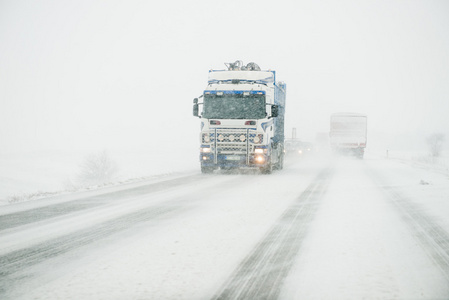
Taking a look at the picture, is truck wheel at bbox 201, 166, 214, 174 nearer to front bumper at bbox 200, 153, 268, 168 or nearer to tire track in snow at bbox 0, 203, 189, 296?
front bumper at bbox 200, 153, 268, 168

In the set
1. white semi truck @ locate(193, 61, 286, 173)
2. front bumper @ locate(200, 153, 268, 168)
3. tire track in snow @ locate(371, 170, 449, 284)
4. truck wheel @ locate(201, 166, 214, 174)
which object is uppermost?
white semi truck @ locate(193, 61, 286, 173)

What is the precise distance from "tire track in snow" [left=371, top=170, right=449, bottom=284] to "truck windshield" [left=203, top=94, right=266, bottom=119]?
804 cm

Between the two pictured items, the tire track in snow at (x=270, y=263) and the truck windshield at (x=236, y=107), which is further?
the truck windshield at (x=236, y=107)

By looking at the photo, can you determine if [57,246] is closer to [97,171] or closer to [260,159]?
[260,159]

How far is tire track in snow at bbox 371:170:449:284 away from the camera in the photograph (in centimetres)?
457

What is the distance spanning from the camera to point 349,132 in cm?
3672

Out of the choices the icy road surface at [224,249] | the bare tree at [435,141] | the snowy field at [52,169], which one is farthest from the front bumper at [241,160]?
the bare tree at [435,141]

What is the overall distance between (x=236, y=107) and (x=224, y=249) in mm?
12195

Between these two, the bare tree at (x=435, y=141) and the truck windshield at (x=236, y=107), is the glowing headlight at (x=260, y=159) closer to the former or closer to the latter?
the truck windshield at (x=236, y=107)

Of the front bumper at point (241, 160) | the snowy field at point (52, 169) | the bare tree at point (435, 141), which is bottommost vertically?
the snowy field at point (52, 169)

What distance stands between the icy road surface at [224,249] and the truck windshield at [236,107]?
Answer: 25.5 ft

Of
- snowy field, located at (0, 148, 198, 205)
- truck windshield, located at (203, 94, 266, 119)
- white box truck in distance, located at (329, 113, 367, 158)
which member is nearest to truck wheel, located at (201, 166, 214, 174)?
truck windshield, located at (203, 94, 266, 119)

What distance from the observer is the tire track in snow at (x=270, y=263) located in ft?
11.3

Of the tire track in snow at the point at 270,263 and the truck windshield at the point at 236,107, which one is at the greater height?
the truck windshield at the point at 236,107
